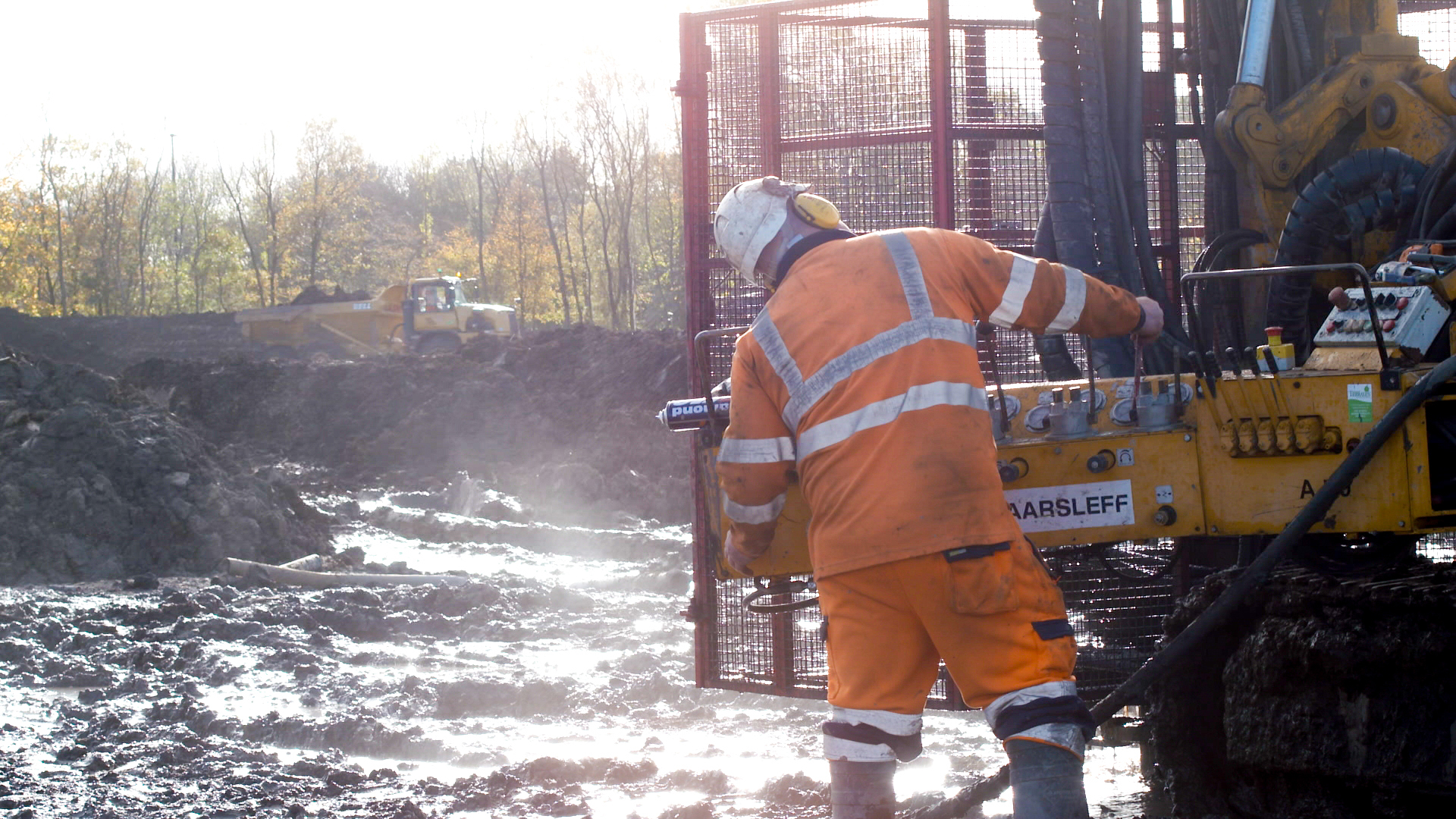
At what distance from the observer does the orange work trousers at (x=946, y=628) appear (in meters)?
2.74

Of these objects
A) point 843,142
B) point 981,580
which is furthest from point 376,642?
point 981,580

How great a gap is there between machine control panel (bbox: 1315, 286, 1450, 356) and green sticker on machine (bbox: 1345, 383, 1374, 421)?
16 centimetres

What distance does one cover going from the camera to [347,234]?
49.3 meters

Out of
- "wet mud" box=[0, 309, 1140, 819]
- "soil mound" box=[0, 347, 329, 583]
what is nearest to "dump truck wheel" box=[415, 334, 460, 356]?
"wet mud" box=[0, 309, 1140, 819]

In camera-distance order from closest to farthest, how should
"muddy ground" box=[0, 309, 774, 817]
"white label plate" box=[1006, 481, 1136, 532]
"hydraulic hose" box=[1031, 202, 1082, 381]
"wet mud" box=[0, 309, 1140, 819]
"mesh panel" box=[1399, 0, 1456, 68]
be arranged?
"white label plate" box=[1006, 481, 1136, 532]
"hydraulic hose" box=[1031, 202, 1082, 381]
"wet mud" box=[0, 309, 1140, 819]
"muddy ground" box=[0, 309, 774, 817]
"mesh panel" box=[1399, 0, 1456, 68]

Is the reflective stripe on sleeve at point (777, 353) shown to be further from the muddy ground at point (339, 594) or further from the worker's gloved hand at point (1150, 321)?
the muddy ground at point (339, 594)

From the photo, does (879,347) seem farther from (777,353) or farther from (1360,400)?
(1360,400)

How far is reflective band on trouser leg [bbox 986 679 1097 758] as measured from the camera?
2695 mm

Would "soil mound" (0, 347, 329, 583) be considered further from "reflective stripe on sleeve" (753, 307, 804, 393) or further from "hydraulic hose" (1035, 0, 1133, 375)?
"reflective stripe on sleeve" (753, 307, 804, 393)

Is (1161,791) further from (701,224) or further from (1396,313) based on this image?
(701,224)

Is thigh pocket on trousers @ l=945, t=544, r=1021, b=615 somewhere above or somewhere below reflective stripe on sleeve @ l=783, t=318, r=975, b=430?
below

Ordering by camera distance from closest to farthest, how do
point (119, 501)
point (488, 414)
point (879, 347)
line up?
1. point (879, 347)
2. point (119, 501)
3. point (488, 414)

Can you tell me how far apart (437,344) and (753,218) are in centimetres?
2652

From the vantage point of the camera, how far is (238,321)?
31.8 meters
